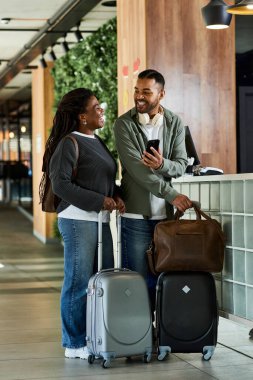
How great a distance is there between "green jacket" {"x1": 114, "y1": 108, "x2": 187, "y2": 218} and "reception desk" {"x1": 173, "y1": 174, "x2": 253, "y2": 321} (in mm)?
395

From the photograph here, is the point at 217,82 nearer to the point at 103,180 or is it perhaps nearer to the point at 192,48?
the point at 192,48

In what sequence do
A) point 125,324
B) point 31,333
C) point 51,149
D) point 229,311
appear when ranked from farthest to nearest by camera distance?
point 31,333 → point 229,311 → point 51,149 → point 125,324

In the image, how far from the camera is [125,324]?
4719 mm

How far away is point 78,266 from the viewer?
4922 mm

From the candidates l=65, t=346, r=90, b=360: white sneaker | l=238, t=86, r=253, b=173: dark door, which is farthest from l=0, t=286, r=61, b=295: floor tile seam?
l=65, t=346, r=90, b=360: white sneaker

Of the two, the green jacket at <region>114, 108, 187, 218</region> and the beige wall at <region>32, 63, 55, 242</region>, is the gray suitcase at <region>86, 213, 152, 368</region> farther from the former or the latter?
the beige wall at <region>32, 63, 55, 242</region>

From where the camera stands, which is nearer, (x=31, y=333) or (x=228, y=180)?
(x=228, y=180)

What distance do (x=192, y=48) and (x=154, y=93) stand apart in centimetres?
279

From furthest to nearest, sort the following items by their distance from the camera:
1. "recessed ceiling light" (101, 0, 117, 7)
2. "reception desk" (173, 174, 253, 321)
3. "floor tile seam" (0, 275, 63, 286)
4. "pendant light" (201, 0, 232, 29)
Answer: "recessed ceiling light" (101, 0, 117, 7) → "floor tile seam" (0, 275, 63, 286) → "pendant light" (201, 0, 232, 29) → "reception desk" (173, 174, 253, 321)

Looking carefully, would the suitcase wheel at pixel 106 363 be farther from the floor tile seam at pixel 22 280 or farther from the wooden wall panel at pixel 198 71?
the floor tile seam at pixel 22 280

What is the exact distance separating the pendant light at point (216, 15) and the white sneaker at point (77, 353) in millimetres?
3046

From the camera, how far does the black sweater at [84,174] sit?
4.80 m

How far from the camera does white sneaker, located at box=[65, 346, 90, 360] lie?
5025 mm

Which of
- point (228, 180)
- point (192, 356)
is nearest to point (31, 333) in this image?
point (192, 356)
